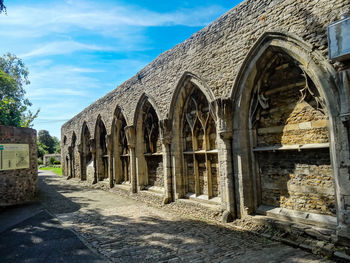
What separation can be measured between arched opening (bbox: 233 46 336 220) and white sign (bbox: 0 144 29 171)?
9.36 metres

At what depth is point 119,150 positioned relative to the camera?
12.3m

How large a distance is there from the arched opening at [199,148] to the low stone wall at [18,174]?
7.29 metres

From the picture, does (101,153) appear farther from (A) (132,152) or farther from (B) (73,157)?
(B) (73,157)

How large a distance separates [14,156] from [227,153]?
917 centimetres

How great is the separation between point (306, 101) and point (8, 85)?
2442cm

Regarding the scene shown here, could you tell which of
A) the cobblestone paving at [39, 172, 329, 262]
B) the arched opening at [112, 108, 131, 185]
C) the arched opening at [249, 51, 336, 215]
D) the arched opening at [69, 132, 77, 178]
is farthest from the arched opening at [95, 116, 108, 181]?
the arched opening at [249, 51, 336, 215]

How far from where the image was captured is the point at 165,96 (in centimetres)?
826

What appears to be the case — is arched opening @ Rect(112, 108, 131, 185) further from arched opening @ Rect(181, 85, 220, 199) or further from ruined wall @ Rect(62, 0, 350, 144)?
arched opening @ Rect(181, 85, 220, 199)

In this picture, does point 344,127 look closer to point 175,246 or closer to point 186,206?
point 175,246

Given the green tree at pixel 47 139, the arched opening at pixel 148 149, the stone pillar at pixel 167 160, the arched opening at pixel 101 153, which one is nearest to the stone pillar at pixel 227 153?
the stone pillar at pixel 167 160

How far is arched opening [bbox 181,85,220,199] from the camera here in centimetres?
682

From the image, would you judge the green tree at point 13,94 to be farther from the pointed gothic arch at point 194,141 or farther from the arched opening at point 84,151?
the pointed gothic arch at point 194,141

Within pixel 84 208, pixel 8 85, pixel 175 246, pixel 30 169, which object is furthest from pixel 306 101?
pixel 8 85

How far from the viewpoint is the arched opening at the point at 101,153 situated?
1454cm
